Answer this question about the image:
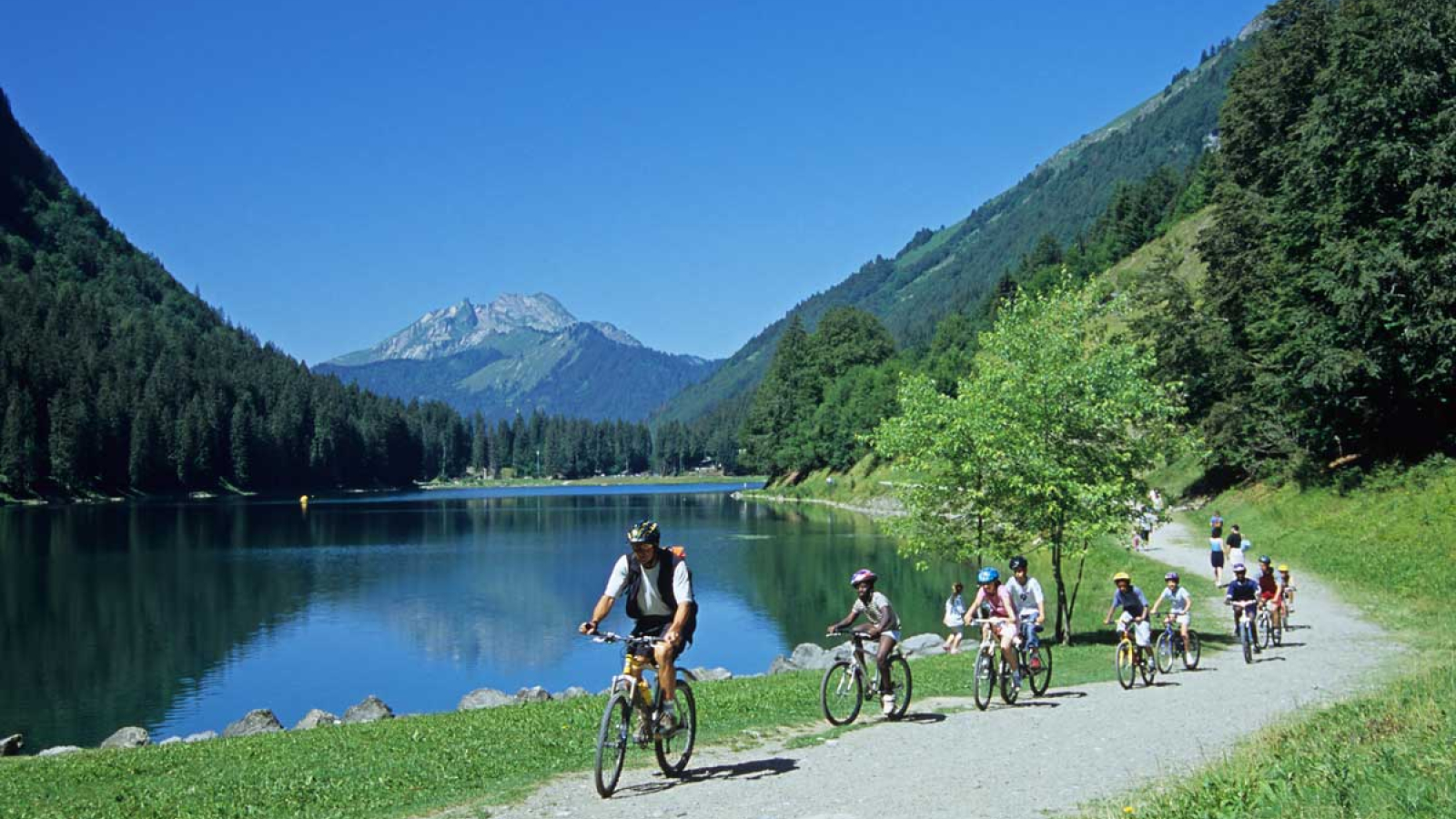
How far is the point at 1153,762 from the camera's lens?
45.1 feet

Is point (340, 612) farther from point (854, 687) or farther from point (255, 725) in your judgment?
point (854, 687)

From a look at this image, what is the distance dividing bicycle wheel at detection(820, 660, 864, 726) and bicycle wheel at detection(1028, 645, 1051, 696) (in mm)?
4085

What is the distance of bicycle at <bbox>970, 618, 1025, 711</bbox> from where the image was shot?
18984 mm

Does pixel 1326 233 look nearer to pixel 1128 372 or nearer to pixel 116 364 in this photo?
pixel 1128 372

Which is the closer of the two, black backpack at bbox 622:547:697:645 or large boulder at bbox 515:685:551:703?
black backpack at bbox 622:547:697:645

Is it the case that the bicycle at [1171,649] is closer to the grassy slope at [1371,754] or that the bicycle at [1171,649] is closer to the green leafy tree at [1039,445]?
the grassy slope at [1371,754]

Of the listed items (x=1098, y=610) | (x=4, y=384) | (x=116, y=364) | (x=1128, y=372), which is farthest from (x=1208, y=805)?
(x=116, y=364)

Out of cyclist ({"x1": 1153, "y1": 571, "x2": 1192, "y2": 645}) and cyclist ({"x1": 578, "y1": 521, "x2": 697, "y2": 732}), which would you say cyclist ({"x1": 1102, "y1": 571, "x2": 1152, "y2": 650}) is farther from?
cyclist ({"x1": 578, "y1": 521, "x2": 697, "y2": 732})

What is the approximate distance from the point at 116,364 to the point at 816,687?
574 feet

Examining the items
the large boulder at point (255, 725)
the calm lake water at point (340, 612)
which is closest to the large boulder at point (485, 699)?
the calm lake water at point (340, 612)

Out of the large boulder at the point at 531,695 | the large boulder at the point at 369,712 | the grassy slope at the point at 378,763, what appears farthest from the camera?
the large boulder at the point at 531,695

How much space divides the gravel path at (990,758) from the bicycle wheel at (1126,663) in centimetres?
27

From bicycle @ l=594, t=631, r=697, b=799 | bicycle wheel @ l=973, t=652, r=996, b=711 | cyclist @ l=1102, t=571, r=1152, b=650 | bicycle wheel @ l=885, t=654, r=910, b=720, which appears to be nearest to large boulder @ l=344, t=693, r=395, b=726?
bicycle wheel @ l=885, t=654, r=910, b=720

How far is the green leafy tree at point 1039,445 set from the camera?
99.2ft
